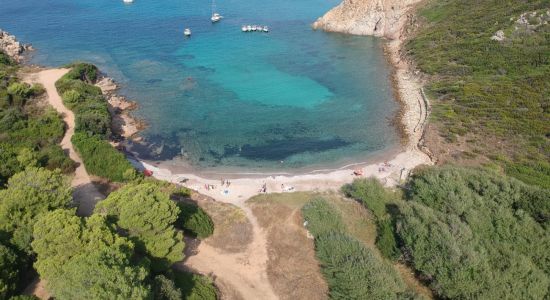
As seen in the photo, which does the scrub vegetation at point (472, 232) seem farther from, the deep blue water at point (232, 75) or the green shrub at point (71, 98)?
the green shrub at point (71, 98)

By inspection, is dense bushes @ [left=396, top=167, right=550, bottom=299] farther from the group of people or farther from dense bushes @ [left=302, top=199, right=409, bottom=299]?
the group of people

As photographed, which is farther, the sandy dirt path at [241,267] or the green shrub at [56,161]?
the green shrub at [56,161]

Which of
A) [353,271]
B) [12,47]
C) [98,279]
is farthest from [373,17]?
[98,279]

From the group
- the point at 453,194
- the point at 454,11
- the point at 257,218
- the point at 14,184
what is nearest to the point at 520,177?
the point at 453,194

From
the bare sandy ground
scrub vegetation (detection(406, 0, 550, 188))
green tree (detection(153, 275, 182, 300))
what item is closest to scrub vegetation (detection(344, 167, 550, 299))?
the bare sandy ground

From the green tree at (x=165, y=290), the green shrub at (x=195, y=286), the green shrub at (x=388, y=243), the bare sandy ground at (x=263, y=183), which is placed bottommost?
the bare sandy ground at (x=263, y=183)

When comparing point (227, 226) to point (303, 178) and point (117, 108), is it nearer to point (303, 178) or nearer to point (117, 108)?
point (303, 178)

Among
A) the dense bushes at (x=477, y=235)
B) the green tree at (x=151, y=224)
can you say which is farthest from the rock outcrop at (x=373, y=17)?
the green tree at (x=151, y=224)
